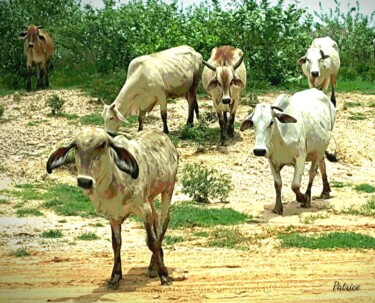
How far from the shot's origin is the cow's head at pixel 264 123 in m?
11.9

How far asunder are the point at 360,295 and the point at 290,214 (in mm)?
4319

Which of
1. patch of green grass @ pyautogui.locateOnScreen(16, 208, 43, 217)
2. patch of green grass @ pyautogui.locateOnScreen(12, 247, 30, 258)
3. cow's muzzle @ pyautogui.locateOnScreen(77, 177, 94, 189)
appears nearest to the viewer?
cow's muzzle @ pyautogui.locateOnScreen(77, 177, 94, 189)

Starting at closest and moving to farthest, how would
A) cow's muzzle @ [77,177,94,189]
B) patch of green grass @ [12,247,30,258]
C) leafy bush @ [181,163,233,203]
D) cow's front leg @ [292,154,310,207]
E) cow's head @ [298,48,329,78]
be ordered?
cow's muzzle @ [77,177,94,189], patch of green grass @ [12,247,30,258], cow's front leg @ [292,154,310,207], leafy bush @ [181,163,233,203], cow's head @ [298,48,329,78]

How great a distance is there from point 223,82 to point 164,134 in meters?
7.75

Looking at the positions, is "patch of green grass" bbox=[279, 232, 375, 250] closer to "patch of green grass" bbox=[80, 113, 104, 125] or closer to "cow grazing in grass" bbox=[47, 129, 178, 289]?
"cow grazing in grass" bbox=[47, 129, 178, 289]

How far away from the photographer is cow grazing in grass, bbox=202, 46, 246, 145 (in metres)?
17.0

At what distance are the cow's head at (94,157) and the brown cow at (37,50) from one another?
47.6 ft

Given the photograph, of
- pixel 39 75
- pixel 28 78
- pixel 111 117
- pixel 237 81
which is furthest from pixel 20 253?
pixel 39 75

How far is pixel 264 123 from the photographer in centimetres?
1204

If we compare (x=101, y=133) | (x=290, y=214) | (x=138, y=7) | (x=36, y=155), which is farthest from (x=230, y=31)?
(x=101, y=133)

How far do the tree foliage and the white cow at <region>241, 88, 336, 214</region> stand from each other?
829 centimetres

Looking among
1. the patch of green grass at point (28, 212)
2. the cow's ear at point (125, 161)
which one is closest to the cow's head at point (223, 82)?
the patch of green grass at point (28, 212)

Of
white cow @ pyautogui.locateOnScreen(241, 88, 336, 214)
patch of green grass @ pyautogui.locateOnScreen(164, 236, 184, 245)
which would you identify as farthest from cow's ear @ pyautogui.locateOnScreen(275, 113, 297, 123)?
patch of green grass @ pyautogui.locateOnScreen(164, 236, 184, 245)

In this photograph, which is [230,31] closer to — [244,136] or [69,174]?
[244,136]
